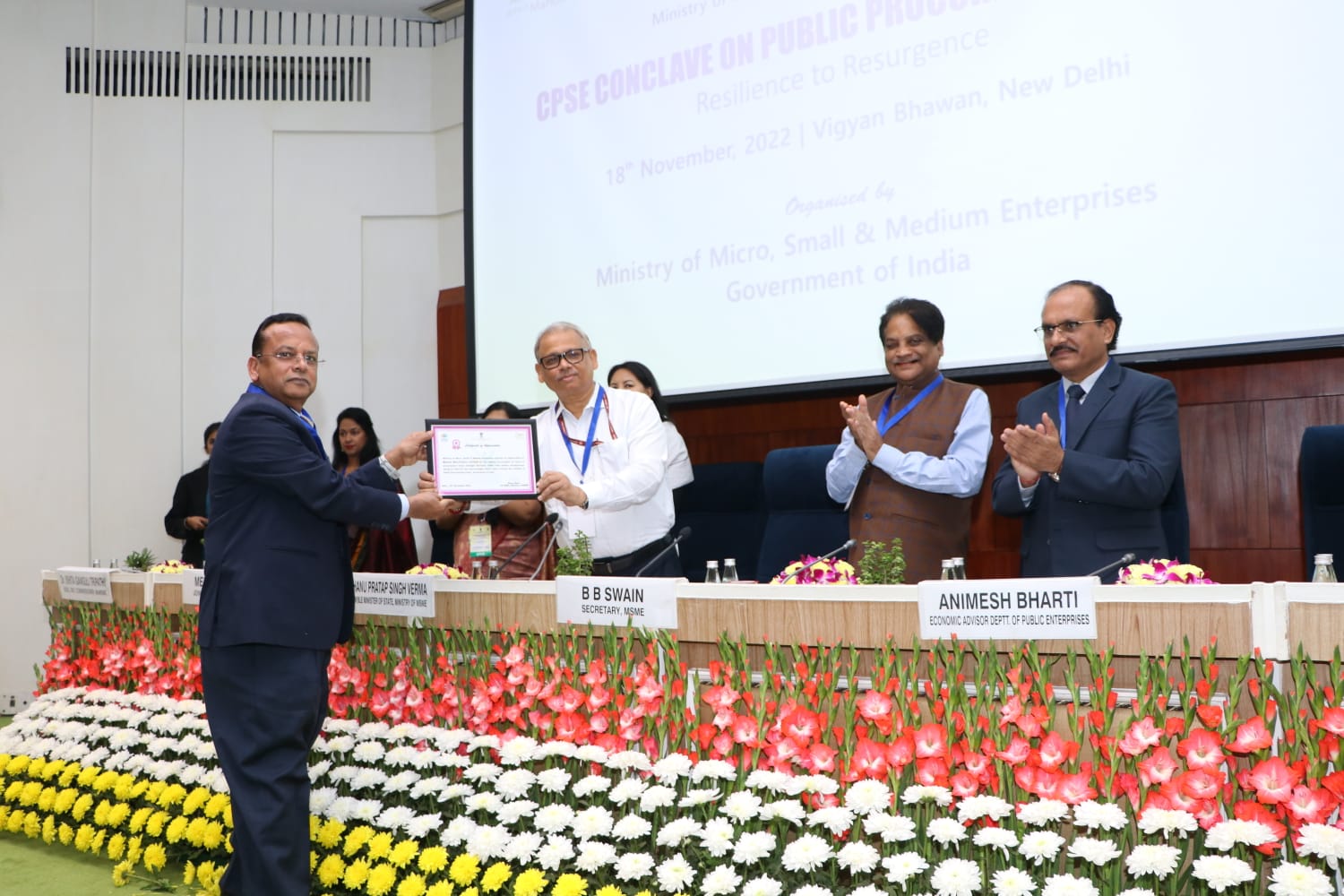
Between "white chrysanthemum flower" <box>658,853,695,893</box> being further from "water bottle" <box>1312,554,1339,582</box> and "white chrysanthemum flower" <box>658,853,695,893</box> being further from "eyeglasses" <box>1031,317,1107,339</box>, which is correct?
"eyeglasses" <box>1031,317,1107,339</box>

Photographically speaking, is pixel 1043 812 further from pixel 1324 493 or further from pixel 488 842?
pixel 1324 493

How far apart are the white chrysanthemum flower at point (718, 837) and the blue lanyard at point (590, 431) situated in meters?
1.23

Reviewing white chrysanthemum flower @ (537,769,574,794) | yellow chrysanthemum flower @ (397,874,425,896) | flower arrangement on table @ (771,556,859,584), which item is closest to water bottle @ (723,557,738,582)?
flower arrangement on table @ (771,556,859,584)

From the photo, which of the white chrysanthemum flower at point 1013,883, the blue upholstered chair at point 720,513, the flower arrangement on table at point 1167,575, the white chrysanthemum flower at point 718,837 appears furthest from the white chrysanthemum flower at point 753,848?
the blue upholstered chair at point 720,513

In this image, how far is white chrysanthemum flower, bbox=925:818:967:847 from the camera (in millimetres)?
1686

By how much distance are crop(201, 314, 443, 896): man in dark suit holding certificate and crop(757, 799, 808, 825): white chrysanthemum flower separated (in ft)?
3.36

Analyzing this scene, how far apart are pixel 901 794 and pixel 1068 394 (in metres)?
1.13

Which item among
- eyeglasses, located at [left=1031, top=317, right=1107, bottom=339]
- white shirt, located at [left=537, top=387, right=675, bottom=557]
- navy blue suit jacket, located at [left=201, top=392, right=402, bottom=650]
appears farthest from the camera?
white shirt, located at [left=537, top=387, right=675, bottom=557]

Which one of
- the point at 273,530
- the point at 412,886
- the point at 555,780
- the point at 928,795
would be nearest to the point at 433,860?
the point at 412,886

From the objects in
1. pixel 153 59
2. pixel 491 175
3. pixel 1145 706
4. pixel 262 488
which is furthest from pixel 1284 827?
pixel 153 59

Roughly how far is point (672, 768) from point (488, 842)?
1.31ft

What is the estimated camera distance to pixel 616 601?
227cm

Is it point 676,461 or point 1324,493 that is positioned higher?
point 676,461

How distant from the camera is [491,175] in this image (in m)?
4.86
